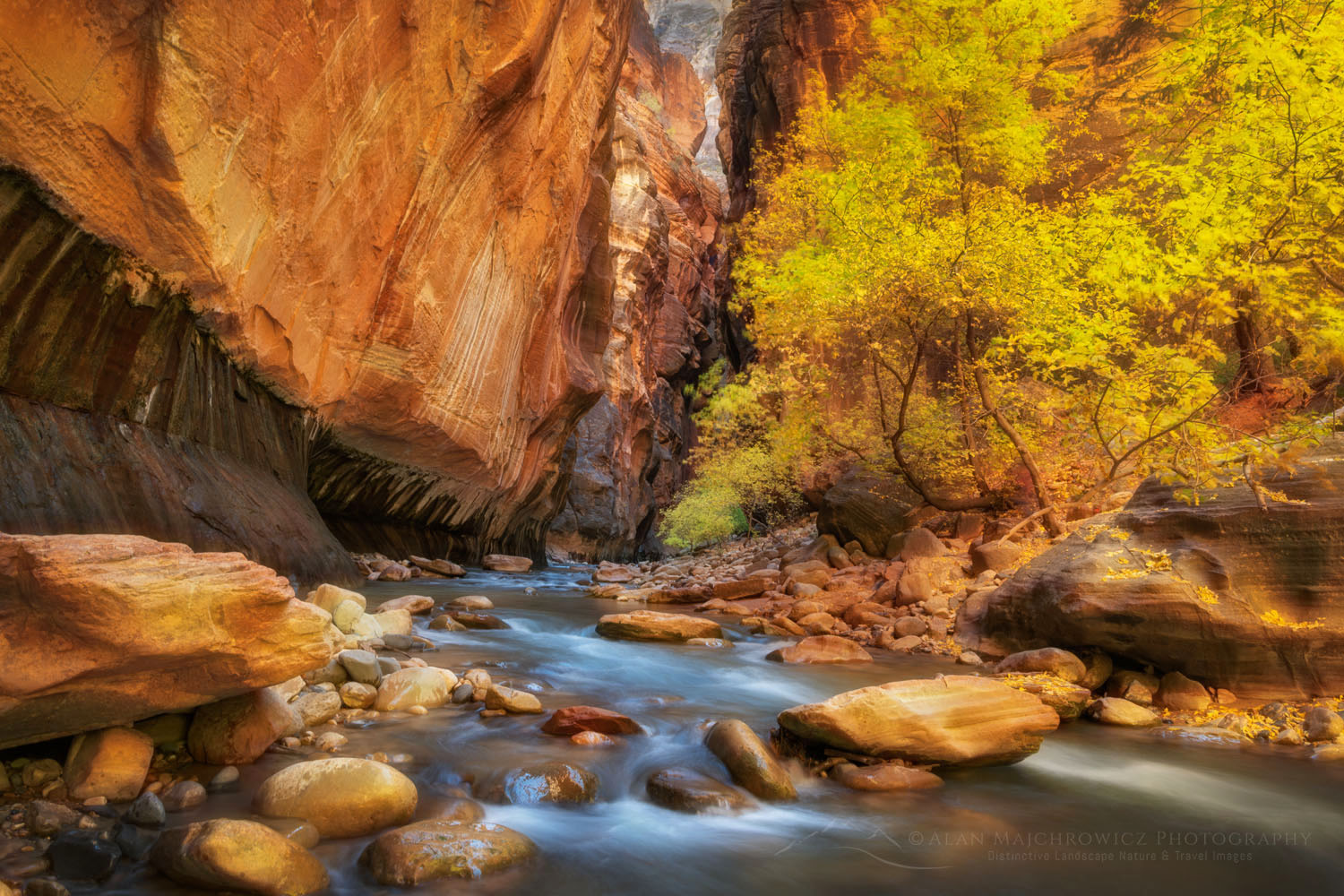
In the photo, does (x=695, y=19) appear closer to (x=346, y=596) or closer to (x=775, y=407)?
(x=775, y=407)

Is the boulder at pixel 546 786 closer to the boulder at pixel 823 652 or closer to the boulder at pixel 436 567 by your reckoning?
the boulder at pixel 823 652

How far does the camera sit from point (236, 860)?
3045mm

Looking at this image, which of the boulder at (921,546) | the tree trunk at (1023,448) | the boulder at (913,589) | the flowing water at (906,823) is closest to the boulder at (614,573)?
the boulder at (921,546)

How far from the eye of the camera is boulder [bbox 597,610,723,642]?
9.97m

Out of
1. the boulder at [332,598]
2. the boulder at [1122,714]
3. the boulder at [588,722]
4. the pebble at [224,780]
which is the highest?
the boulder at [332,598]

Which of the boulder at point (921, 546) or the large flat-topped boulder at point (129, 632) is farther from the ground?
the boulder at point (921, 546)

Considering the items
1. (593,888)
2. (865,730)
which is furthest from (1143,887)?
(593,888)

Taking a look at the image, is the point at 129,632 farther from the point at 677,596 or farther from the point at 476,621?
the point at 677,596

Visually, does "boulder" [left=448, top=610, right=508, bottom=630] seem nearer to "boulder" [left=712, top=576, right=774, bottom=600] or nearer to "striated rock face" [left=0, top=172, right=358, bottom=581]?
"striated rock face" [left=0, top=172, right=358, bottom=581]

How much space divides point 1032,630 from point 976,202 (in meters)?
8.37

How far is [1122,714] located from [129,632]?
7.29 m

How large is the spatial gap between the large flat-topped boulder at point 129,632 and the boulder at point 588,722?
1.96 meters

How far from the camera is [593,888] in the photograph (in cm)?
365

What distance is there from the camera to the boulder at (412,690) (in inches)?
220
